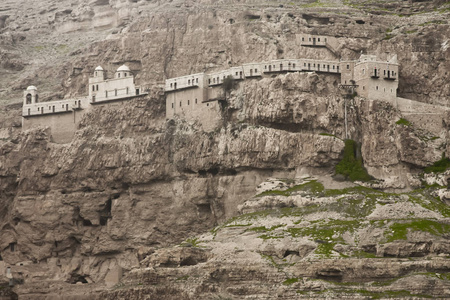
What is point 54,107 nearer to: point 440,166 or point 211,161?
point 211,161

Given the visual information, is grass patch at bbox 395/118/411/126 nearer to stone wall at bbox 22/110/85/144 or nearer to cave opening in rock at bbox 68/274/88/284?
stone wall at bbox 22/110/85/144

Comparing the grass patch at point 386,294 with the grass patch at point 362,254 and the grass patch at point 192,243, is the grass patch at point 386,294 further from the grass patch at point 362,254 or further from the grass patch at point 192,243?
the grass patch at point 192,243

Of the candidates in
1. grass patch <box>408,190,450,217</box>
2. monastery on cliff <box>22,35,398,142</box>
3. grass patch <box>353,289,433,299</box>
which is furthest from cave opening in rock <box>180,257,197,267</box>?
monastery on cliff <box>22,35,398,142</box>

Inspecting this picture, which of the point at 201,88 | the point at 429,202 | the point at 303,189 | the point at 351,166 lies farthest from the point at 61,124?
the point at 429,202

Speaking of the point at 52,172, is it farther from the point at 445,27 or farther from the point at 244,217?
the point at 445,27

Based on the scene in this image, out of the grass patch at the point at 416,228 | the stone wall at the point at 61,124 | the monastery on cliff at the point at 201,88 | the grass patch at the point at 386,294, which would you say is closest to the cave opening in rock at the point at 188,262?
the grass patch at the point at 386,294

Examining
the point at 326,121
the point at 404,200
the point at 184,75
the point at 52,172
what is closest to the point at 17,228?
the point at 52,172
